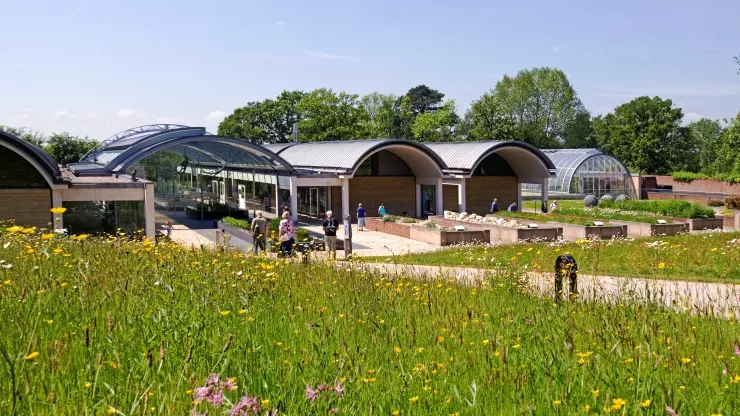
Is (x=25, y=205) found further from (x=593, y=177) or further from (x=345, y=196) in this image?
(x=593, y=177)

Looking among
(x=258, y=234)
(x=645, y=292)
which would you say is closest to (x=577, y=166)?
(x=258, y=234)

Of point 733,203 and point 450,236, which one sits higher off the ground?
point 733,203

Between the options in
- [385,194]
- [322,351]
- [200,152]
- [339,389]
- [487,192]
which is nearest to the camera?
[339,389]

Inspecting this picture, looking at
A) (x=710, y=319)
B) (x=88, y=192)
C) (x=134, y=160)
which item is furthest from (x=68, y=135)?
(x=710, y=319)

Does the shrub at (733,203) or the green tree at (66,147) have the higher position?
the green tree at (66,147)

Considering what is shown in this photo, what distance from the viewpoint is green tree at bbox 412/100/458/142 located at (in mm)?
88562

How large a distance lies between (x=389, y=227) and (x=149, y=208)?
37.4 ft

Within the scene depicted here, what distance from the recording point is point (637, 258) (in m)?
18.6

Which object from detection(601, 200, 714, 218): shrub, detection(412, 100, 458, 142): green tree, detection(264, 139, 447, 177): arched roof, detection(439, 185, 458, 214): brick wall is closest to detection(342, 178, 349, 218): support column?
detection(264, 139, 447, 177): arched roof

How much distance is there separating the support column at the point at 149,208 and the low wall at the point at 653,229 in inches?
802

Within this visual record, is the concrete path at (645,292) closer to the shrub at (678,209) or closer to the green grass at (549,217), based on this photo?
the green grass at (549,217)

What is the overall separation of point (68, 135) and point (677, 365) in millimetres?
71399

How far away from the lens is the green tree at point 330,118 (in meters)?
79.2

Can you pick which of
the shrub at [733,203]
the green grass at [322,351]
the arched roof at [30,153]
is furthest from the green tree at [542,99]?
the green grass at [322,351]
